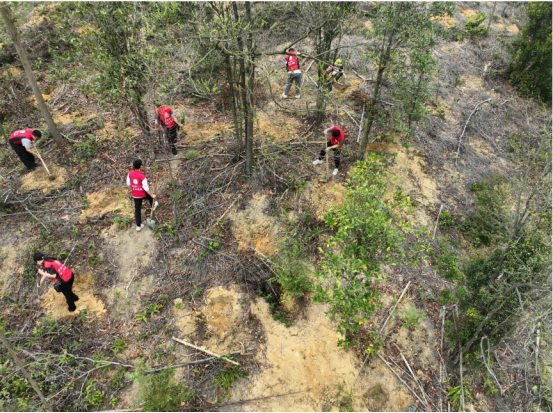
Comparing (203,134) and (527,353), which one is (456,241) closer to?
(527,353)

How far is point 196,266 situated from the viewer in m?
6.52

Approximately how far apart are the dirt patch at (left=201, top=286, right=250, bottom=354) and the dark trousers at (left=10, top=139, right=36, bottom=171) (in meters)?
5.83

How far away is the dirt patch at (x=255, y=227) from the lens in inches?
271

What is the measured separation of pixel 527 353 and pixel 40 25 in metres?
16.4

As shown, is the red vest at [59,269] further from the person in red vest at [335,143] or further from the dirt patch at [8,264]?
the person in red vest at [335,143]

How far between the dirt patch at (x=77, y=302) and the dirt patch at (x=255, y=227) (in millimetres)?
2996

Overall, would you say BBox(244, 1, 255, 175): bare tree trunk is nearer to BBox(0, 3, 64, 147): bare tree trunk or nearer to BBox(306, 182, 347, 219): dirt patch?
BBox(306, 182, 347, 219): dirt patch

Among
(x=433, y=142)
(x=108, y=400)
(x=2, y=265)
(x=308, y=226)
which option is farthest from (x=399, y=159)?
(x=2, y=265)

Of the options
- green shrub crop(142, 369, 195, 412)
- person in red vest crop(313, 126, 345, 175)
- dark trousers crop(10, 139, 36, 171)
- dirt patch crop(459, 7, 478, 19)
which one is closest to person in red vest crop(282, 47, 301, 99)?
person in red vest crop(313, 126, 345, 175)

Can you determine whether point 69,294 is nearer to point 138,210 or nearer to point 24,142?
point 138,210

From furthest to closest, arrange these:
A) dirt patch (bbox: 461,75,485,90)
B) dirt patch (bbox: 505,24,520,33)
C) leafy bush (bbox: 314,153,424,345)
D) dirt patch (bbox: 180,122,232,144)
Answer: dirt patch (bbox: 505,24,520,33) < dirt patch (bbox: 461,75,485,90) < dirt patch (bbox: 180,122,232,144) < leafy bush (bbox: 314,153,424,345)

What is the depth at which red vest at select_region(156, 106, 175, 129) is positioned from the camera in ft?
25.0

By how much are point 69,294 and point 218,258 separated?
109 inches

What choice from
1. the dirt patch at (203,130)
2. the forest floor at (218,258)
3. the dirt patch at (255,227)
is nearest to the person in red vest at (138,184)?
the forest floor at (218,258)
